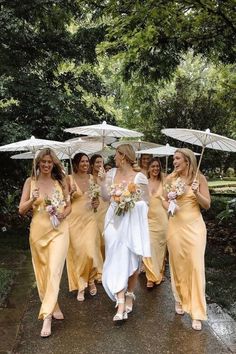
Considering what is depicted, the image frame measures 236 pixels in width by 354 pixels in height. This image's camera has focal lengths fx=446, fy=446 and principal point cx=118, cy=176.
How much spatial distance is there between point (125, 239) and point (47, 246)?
995mm

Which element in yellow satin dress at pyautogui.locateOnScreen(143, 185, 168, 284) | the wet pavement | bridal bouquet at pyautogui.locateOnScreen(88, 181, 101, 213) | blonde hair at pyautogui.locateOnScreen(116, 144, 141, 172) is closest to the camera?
the wet pavement

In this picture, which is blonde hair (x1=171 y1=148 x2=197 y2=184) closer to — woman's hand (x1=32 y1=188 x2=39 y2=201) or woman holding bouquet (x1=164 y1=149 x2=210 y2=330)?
woman holding bouquet (x1=164 y1=149 x2=210 y2=330)

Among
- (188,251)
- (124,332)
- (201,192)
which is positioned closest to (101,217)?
(188,251)

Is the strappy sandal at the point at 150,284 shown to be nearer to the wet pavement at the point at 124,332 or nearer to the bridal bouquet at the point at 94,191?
the wet pavement at the point at 124,332

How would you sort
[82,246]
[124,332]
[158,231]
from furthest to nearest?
[158,231]
[82,246]
[124,332]

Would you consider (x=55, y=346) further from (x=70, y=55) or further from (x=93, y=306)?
(x=70, y=55)

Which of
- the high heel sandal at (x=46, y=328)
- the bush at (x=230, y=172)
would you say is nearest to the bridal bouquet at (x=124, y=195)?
the high heel sandal at (x=46, y=328)

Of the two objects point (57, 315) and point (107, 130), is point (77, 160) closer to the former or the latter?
point (107, 130)

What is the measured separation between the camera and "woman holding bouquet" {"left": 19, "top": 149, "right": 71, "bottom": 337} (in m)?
5.25

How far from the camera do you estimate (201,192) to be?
18.0 feet

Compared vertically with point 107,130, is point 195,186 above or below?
below

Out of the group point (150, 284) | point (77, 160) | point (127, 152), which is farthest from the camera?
point (150, 284)

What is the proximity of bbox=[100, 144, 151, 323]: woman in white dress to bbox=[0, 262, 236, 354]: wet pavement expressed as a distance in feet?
1.23

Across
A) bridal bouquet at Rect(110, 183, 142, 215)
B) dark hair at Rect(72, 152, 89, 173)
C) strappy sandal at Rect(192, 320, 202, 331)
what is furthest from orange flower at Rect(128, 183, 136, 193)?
strappy sandal at Rect(192, 320, 202, 331)
